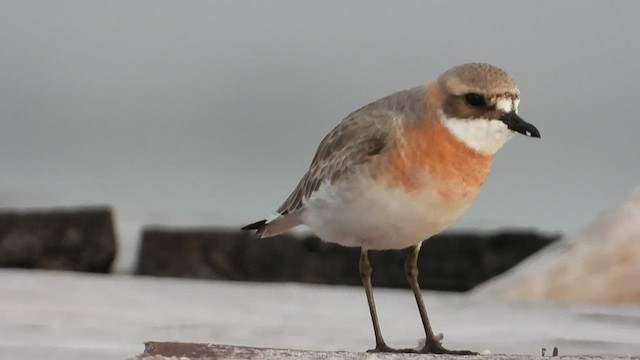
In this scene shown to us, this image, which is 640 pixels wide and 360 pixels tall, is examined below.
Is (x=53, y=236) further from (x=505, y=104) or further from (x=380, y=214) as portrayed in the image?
(x=505, y=104)

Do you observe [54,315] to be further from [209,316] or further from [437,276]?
[437,276]

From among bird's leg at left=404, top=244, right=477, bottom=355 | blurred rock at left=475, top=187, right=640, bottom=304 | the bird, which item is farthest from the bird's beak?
blurred rock at left=475, top=187, right=640, bottom=304

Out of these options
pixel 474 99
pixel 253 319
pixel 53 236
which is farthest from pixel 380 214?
pixel 53 236

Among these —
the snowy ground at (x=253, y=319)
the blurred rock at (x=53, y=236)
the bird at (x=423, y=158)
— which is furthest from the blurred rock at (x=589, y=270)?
the bird at (x=423, y=158)

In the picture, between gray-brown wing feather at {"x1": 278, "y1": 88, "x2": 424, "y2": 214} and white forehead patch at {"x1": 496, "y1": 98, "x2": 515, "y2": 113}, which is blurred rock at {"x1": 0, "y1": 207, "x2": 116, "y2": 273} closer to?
gray-brown wing feather at {"x1": 278, "y1": 88, "x2": 424, "y2": 214}

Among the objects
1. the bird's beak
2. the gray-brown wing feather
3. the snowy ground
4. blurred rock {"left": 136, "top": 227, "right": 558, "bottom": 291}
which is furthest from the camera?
blurred rock {"left": 136, "top": 227, "right": 558, "bottom": 291}
